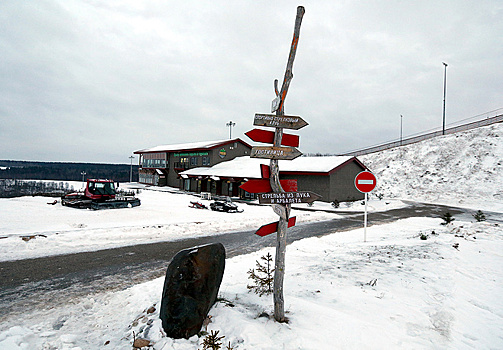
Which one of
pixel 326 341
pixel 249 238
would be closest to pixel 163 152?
pixel 249 238

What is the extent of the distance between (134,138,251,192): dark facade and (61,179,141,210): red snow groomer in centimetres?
1902

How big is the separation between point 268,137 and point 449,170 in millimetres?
43822

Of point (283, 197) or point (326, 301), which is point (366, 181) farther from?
point (283, 197)

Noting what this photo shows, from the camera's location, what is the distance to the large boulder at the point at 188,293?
3.95 metres

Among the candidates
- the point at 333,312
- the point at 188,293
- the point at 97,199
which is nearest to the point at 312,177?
the point at 97,199

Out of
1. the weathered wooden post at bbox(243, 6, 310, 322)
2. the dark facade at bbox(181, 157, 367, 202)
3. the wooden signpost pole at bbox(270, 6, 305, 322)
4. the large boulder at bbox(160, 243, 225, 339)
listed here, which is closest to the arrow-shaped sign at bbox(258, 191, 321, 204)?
the weathered wooden post at bbox(243, 6, 310, 322)

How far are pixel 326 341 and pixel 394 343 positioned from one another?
1046 mm

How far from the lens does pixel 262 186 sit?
4.56 meters

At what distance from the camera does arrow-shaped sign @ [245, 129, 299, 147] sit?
178 inches

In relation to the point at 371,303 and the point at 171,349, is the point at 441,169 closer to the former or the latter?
the point at 371,303

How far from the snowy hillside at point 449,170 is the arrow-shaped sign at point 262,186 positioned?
32.0m

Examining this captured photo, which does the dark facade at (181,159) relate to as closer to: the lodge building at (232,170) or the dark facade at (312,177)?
the lodge building at (232,170)

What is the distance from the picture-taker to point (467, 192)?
31.8 meters

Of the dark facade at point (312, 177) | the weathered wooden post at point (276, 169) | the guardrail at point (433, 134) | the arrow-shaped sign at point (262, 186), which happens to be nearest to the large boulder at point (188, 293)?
the weathered wooden post at point (276, 169)
